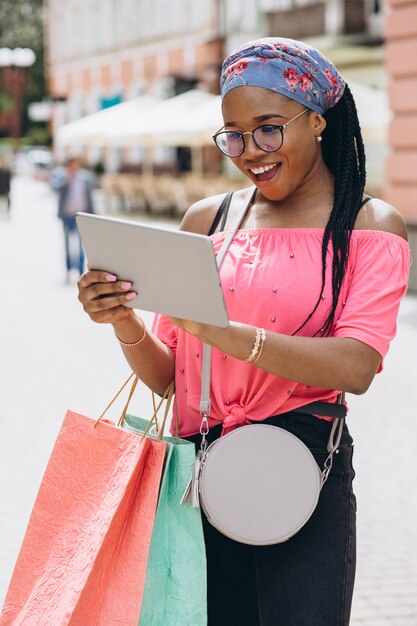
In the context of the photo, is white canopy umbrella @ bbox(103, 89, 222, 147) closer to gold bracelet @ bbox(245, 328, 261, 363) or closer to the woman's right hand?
the woman's right hand

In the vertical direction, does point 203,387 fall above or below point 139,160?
above

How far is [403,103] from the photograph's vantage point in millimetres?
13477

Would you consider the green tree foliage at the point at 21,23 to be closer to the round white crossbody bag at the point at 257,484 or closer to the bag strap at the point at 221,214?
the bag strap at the point at 221,214

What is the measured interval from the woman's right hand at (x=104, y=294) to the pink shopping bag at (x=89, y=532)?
0.26 m

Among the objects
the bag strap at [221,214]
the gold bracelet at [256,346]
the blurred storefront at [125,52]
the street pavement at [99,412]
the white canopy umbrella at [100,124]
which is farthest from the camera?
the blurred storefront at [125,52]

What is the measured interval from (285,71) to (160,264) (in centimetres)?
47

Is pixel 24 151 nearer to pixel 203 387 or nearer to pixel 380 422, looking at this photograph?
pixel 380 422

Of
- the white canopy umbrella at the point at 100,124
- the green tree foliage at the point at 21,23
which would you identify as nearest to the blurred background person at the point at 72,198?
the white canopy umbrella at the point at 100,124

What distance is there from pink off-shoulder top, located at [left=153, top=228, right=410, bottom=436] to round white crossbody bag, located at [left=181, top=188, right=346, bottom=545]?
83 millimetres

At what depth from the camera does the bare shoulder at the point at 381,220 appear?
215 cm

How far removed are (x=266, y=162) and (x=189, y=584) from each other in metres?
0.83

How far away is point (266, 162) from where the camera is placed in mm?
2125

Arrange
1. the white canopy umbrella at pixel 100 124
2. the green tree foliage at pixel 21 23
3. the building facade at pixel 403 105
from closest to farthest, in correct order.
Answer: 1. the building facade at pixel 403 105
2. the white canopy umbrella at pixel 100 124
3. the green tree foliage at pixel 21 23

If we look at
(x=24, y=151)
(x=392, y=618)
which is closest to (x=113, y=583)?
(x=392, y=618)
